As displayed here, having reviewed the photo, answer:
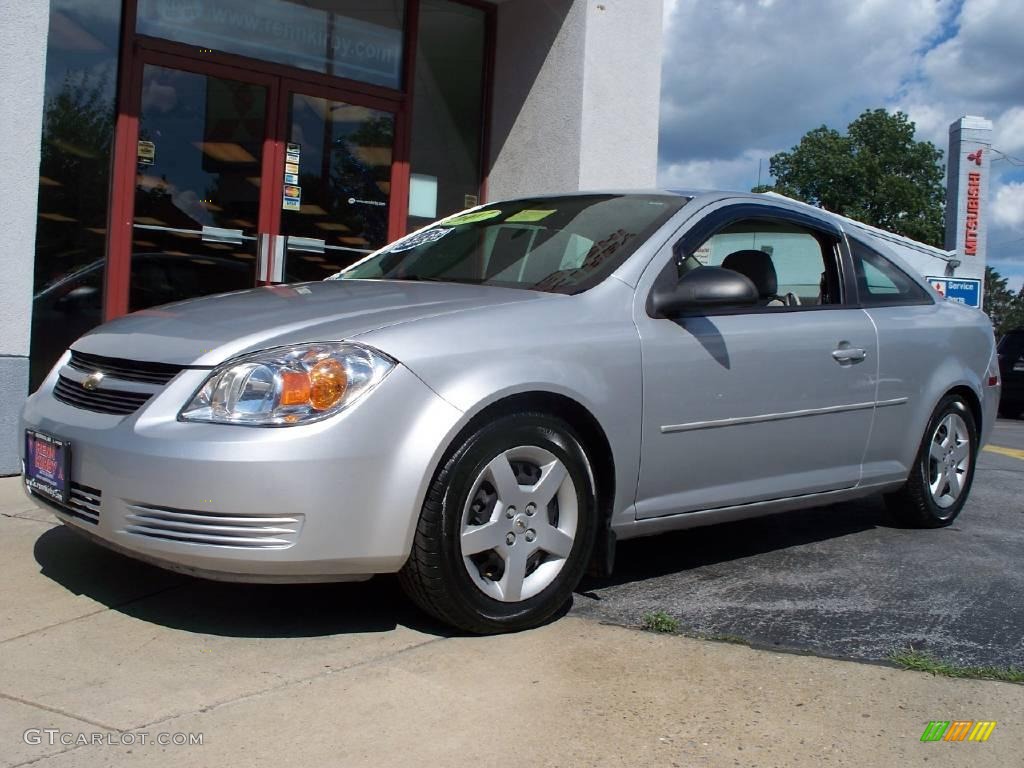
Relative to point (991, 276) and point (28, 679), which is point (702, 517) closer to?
point (28, 679)

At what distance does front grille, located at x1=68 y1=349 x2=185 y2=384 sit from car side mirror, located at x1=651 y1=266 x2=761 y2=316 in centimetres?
167

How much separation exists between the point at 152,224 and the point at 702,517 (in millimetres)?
4808

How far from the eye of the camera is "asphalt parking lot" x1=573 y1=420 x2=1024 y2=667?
356 cm

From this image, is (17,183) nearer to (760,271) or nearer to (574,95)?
(760,271)

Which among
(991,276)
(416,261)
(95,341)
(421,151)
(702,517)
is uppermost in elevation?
(991,276)

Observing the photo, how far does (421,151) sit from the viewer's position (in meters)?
8.93

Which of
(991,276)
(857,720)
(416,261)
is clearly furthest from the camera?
(991,276)

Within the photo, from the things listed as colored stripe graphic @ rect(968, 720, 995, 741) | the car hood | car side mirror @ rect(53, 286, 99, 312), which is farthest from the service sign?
colored stripe graphic @ rect(968, 720, 995, 741)

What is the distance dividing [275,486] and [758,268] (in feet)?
8.41

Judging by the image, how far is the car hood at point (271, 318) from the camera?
129 inches

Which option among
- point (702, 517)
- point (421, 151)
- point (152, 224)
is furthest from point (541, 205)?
point (421, 151)

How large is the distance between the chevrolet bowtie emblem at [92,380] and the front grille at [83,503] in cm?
34

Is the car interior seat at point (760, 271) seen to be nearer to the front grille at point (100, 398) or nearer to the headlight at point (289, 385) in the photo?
the headlight at point (289, 385)

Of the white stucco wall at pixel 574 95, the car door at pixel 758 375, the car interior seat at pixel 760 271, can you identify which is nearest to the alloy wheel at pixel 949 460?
the car door at pixel 758 375
